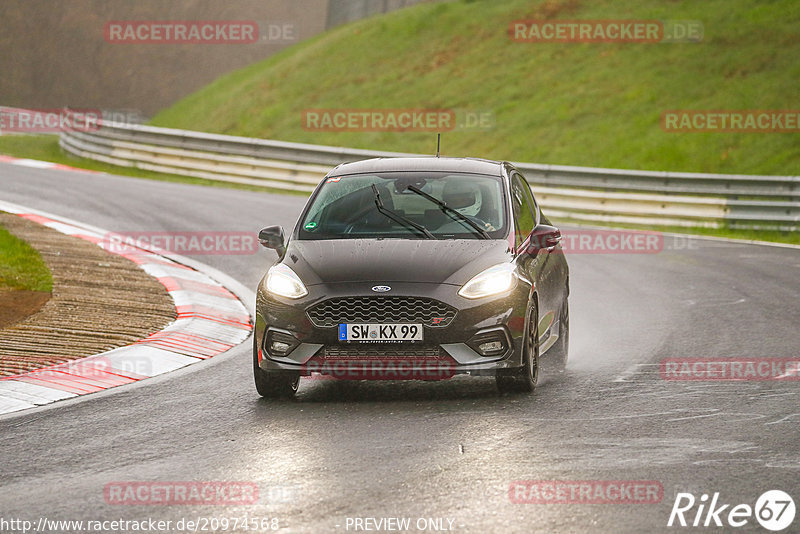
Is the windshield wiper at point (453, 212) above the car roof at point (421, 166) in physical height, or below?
below

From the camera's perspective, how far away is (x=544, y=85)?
33.7m

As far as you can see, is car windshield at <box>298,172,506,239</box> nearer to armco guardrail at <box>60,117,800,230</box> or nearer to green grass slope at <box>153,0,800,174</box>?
armco guardrail at <box>60,117,800,230</box>

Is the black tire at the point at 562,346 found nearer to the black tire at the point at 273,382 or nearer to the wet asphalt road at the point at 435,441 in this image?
the wet asphalt road at the point at 435,441

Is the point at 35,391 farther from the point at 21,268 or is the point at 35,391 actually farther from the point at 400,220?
the point at 21,268

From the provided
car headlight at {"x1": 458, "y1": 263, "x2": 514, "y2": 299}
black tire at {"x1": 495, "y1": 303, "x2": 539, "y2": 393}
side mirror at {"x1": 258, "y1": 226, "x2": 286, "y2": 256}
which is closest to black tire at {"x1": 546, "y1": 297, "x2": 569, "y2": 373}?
black tire at {"x1": 495, "y1": 303, "x2": 539, "y2": 393}

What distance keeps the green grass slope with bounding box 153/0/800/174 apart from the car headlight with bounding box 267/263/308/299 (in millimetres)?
18723

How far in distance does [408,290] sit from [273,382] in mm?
1211

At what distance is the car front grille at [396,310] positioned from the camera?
8.05 m

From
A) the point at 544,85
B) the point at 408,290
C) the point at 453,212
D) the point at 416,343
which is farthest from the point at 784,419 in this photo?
the point at 544,85

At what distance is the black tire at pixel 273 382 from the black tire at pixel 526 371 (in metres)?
1.45

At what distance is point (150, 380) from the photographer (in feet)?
30.2

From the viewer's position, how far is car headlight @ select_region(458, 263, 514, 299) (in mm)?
8195

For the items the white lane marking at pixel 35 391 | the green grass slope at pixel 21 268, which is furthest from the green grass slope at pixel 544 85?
the white lane marking at pixel 35 391

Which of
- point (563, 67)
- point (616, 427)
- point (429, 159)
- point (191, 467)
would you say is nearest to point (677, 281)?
point (429, 159)
